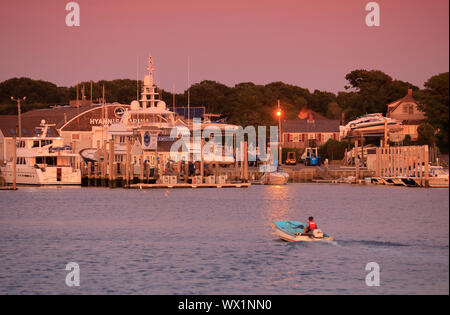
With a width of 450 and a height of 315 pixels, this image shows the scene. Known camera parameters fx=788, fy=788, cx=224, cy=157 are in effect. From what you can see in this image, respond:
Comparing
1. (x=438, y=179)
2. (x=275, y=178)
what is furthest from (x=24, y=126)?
(x=438, y=179)

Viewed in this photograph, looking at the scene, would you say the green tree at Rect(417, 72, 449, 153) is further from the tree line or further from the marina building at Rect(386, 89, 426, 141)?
the marina building at Rect(386, 89, 426, 141)

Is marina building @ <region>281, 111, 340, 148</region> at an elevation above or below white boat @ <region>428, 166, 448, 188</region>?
above

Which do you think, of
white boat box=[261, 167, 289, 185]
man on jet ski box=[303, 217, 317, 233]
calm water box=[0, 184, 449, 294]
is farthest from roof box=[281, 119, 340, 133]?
man on jet ski box=[303, 217, 317, 233]

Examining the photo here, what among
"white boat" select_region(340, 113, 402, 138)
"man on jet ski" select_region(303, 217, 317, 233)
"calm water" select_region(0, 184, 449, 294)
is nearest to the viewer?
"calm water" select_region(0, 184, 449, 294)

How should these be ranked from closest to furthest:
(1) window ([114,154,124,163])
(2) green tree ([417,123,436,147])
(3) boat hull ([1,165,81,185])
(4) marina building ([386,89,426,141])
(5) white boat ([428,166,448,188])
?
(5) white boat ([428,166,448,188]) < (3) boat hull ([1,165,81,185]) < (2) green tree ([417,123,436,147]) < (1) window ([114,154,124,163]) < (4) marina building ([386,89,426,141])

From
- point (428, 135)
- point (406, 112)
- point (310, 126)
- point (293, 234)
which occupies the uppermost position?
point (406, 112)

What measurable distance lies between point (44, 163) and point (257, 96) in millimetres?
69087

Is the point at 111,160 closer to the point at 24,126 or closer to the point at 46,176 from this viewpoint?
the point at 46,176

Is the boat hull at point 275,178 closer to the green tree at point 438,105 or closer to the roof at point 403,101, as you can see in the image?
the green tree at point 438,105

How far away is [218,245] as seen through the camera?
163 ft

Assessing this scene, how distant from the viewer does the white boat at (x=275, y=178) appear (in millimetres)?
92938

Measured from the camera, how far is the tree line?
132 metres

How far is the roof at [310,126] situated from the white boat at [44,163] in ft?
164

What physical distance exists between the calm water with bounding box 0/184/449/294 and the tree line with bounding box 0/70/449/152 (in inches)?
1572
